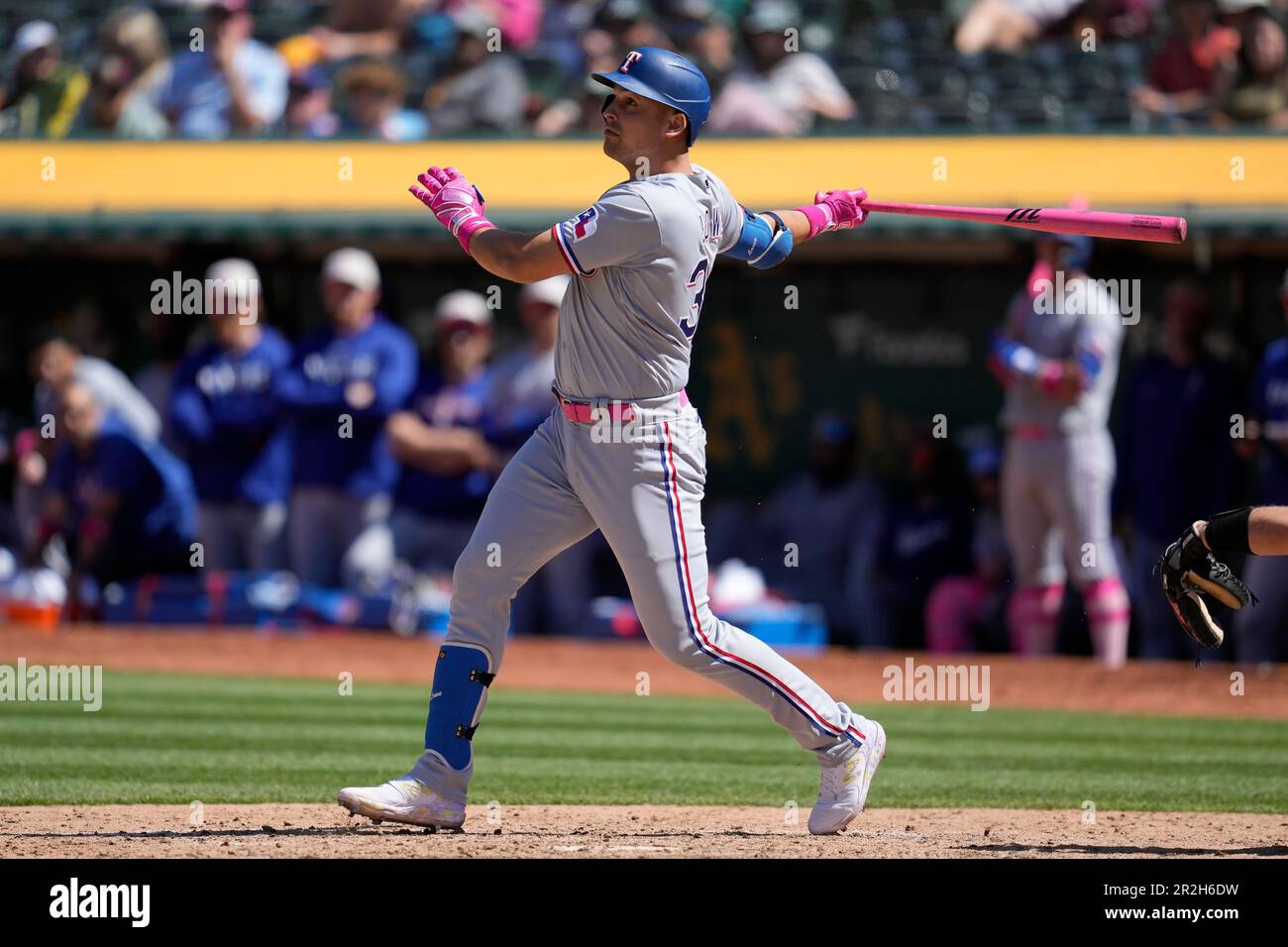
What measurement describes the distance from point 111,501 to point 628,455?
734cm

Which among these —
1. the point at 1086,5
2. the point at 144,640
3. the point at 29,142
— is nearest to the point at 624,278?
the point at 144,640

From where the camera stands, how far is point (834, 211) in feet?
18.5

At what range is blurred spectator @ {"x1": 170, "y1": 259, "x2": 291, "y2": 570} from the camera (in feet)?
38.5

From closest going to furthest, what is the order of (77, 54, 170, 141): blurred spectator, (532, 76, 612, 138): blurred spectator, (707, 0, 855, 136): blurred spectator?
(707, 0, 855, 136): blurred spectator
(532, 76, 612, 138): blurred spectator
(77, 54, 170, 141): blurred spectator

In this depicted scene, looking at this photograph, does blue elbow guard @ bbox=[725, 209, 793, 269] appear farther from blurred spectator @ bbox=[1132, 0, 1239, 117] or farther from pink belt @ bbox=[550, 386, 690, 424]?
blurred spectator @ bbox=[1132, 0, 1239, 117]

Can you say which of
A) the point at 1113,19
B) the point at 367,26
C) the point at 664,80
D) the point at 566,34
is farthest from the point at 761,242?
the point at 367,26

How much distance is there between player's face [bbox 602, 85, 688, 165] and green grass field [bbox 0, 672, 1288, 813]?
2138 mm

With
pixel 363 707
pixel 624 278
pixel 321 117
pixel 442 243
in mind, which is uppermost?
pixel 321 117

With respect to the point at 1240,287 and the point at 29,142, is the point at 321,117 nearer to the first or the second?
the point at 29,142

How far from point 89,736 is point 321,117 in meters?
6.84

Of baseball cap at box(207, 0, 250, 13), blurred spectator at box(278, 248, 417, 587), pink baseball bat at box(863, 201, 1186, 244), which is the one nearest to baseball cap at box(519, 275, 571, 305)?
blurred spectator at box(278, 248, 417, 587)

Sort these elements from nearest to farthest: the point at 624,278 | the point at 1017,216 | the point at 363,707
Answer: the point at 624,278 → the point at 1017,216 → the point at 363,707

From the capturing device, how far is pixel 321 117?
13367 millimetres

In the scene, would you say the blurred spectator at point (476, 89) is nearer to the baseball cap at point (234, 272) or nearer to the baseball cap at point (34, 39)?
the baseball cap at point (234, 272)
